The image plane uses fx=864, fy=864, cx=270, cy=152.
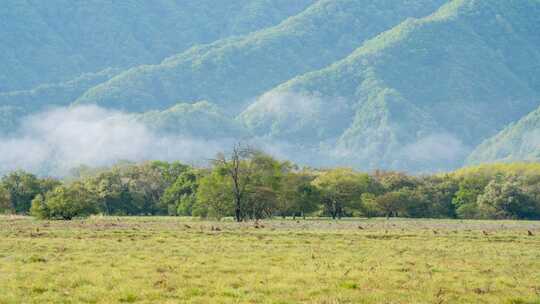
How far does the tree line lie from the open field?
4477 centimetres

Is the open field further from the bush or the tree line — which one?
the tree line

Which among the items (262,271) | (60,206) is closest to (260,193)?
(60,206)

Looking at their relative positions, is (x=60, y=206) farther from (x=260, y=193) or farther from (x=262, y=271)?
(x=262, y=271)

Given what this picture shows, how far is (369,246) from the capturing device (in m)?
43.6

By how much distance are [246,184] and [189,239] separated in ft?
148

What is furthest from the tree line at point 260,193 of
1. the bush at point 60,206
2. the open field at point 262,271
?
the open field at point 262,271

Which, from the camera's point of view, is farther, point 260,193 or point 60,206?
point 260,193

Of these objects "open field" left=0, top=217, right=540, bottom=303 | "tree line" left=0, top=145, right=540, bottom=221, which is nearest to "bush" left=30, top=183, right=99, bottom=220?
"tree line" left=0, top=145, right=540, bottom=221

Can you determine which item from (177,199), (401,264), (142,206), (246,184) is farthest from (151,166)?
(401,264)

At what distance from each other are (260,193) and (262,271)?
61927 millimetres

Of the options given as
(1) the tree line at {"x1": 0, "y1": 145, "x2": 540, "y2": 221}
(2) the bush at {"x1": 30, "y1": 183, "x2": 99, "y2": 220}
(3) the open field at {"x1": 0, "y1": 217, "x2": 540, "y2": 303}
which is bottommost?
(3) the open field at {"x1": 0, "y1": 217, "x2": 540, "y2": 303}

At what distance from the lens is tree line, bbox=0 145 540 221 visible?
92875 millimetres

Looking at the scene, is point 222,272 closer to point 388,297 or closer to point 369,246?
point 388,297

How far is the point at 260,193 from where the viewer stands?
9281 cm
